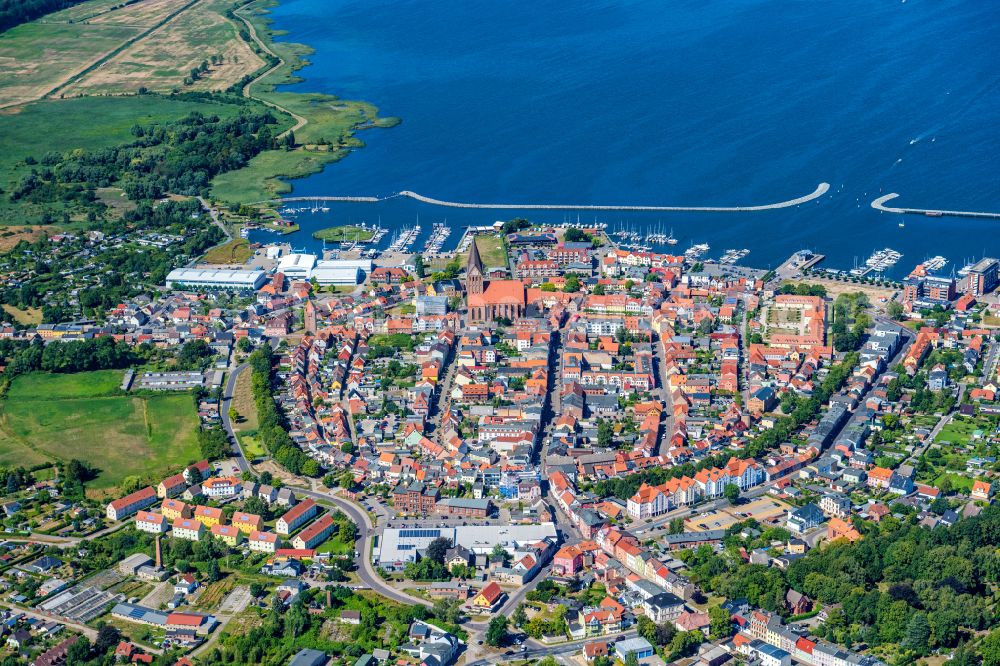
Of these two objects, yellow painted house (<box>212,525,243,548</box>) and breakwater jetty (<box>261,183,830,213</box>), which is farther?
breakwater jetty (<box>261,183,830,213</box>)

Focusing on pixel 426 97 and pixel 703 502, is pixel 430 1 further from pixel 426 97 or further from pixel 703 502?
pixel 703 502

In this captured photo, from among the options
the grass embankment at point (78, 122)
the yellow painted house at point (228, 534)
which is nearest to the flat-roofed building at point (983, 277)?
the yellow painted house at point (228, 534)

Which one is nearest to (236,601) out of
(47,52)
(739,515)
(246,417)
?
(246,417)

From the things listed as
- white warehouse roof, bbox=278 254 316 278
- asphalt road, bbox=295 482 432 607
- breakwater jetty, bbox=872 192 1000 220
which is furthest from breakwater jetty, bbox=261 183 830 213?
asphalt road, bbox=295 482 432 607

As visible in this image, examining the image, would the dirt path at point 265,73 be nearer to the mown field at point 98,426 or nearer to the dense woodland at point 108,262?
the dense woodland at point 108,262

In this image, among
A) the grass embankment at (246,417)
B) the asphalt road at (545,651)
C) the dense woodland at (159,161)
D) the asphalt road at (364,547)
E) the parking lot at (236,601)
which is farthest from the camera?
the dense woodland at (159,161)

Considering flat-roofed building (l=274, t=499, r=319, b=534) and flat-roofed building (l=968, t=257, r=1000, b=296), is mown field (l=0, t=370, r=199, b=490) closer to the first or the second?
flat-roofed building (l=274, t=499, r=319, b=534)
